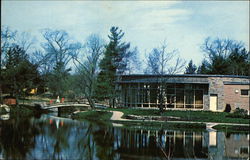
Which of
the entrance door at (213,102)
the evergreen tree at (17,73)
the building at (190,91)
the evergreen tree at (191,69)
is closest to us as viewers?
the building at (190,91)

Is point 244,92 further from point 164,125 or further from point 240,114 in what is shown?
point 164,125

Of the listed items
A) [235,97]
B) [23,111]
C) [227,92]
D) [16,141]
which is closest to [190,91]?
[227,92]

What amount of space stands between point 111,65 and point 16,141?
801 inches

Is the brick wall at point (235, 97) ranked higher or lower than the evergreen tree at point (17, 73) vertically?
lower

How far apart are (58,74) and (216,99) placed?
26017 millimetres

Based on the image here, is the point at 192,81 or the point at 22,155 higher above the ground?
the point at 192,81

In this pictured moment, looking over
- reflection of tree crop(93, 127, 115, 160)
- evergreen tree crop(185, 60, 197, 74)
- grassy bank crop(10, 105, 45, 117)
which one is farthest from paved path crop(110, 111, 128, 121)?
evergreen tree crop(185, 60, 197, 74)

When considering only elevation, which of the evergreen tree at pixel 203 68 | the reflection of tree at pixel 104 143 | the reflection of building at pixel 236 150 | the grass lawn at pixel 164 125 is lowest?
the reflection of tree at pixel 104 143

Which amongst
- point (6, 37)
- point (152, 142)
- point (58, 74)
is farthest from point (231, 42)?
point (152, 142)

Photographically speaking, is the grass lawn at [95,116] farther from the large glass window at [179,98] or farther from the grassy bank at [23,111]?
the large glass window at [179,98]

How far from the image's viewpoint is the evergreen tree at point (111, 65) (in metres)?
34.4

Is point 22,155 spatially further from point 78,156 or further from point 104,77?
point 104,77

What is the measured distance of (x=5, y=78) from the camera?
116ft

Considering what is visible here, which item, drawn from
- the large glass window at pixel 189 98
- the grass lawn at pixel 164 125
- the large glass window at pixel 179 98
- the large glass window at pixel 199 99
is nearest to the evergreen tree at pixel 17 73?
the large glass window at pixel 179 98
